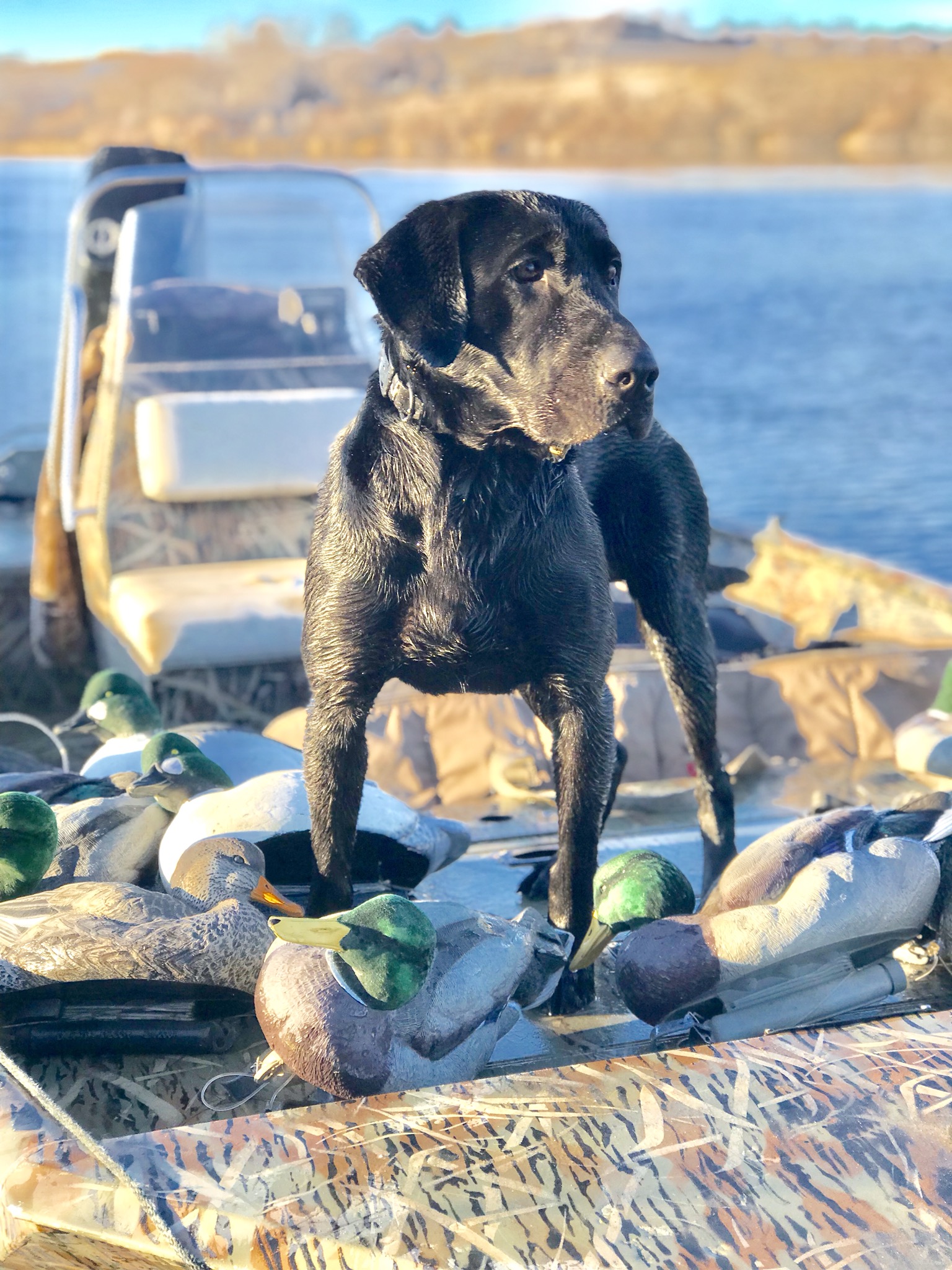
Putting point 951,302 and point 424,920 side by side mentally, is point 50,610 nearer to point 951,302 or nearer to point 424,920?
point 424,920

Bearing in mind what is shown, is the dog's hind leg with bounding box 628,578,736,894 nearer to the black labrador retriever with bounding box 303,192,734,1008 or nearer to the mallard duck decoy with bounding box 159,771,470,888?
the black labrador retriever with bounding box 303,192,734,1008

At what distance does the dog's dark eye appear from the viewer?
200cm

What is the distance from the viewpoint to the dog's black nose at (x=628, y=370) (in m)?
1.87

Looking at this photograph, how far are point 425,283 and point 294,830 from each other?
3.40 feet

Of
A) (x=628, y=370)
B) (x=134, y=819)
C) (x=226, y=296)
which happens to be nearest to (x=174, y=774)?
(x=134, y=819)

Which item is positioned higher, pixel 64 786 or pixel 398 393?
pixel 398 393

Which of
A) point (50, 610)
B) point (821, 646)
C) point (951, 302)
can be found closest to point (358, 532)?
point (821, 646)

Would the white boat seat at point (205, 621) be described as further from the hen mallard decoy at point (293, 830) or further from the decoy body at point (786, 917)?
the decoy body at point (786, 917)

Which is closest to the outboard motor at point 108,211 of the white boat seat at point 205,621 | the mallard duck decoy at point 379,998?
the white boat seat at point 205,621

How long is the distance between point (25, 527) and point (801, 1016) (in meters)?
4.98

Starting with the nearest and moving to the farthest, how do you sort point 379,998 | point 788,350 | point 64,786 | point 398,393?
point 379,998 < point 398,393 < point 64,786 < point 788,350

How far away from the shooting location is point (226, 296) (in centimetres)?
593

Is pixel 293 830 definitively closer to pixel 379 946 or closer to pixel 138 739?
pixel 379 946

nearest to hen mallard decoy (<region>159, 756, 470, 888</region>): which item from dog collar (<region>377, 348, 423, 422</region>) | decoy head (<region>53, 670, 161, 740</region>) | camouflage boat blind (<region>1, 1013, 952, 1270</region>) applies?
decoy head (<region>53, 670, 161, 740</region>)
